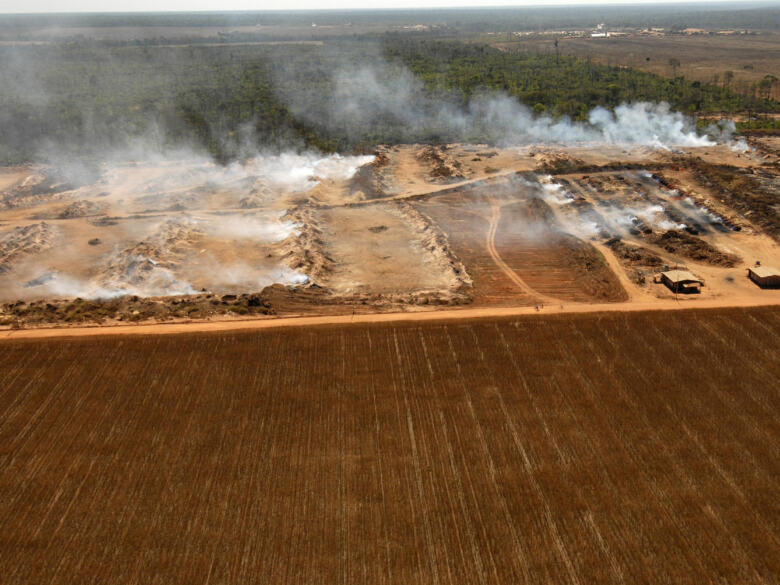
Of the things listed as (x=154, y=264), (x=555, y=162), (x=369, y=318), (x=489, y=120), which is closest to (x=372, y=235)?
(x=369, y=318)

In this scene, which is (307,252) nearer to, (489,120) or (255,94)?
(489,120)

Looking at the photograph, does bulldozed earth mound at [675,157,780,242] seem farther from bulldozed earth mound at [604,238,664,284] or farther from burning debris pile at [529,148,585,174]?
burning debris pile at [529,148,585,174]

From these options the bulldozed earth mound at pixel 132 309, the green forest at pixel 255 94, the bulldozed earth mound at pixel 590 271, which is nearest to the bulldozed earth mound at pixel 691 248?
the bulldozed earth mound at pixel 590 271

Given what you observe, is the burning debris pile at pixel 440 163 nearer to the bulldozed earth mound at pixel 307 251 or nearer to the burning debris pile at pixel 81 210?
the bulldozed earth mound at pixel 307 251

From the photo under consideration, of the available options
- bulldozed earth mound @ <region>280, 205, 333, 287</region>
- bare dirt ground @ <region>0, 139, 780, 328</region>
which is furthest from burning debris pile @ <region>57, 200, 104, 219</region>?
bulldozed earth mound @ <region>280, 205, 333, 287</region>

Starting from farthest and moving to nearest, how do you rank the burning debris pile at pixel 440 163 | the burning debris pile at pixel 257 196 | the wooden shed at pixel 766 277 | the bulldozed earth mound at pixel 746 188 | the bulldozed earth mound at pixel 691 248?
the burning debris pile at pixel 440 163 → the burning debris pile at pixel 257 196 → the bulldozed earth mound at pixel 746 188 → the bulldozed earth mound at pixel 691 248 → the wooden shed at pixel 766 277

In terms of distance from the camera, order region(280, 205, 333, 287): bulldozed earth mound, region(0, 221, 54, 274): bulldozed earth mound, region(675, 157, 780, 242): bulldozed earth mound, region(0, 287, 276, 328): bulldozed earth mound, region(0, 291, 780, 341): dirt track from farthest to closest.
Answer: region(675, 157, 780, 242): bulldozed earth mound
region(0, 221, 54, 274): bulldozed earth mound
region(280, 205, 333, 287): bulldozed earth mound
region(0, 287, 276, 328): bulldozed earth mound
region(0, 291, 780, 341): dirt track

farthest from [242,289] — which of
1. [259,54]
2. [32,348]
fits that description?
[259,54]
